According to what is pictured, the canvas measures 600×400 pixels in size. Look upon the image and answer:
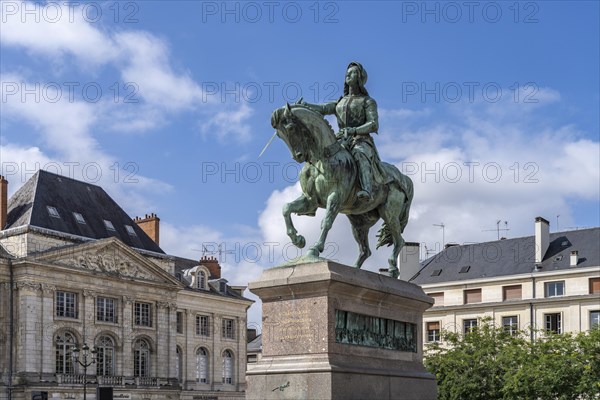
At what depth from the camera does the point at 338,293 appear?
1162cm

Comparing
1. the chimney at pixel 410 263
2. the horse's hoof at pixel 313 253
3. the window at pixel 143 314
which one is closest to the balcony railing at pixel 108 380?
the window at pixel 143 314

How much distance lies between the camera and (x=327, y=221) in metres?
12.1

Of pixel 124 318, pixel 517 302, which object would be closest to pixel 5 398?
pixel 124 318

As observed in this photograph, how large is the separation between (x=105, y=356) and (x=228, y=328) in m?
13.2

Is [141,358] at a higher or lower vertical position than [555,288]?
lower

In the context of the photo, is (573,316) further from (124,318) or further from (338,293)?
(338,293)

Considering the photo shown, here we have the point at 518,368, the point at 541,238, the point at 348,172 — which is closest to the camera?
the point at 348,172

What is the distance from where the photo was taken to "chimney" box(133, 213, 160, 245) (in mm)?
66688

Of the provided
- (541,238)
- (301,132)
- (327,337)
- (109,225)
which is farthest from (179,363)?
(327,337)

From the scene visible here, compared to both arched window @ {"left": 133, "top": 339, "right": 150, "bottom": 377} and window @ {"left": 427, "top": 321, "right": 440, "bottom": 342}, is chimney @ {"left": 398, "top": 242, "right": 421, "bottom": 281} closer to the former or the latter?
window @ {"left": 427, "top": 321, "right": 440, "bottom": 342}

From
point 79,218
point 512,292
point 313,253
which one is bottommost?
point 313,253

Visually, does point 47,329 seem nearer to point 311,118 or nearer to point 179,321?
point 179,321

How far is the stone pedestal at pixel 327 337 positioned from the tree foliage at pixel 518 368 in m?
25.6

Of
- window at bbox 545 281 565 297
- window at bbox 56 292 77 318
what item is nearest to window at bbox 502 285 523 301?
window at bbox 545 281 565 297
